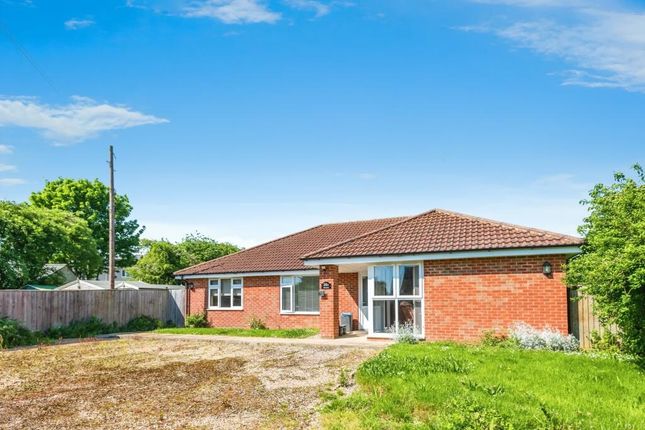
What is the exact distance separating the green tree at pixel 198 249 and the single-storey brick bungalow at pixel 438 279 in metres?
20.0

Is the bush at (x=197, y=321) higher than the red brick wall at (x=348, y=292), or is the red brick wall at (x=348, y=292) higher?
the red brick wall at (x=348, y=292)

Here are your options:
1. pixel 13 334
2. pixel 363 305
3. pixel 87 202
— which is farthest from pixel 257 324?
pixel 87 202

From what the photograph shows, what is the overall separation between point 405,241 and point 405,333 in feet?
9.47

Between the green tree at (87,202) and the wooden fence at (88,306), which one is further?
the green tree at (87,202)

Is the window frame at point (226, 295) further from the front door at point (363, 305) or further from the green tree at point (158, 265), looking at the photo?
the green tree at point (158, 265)

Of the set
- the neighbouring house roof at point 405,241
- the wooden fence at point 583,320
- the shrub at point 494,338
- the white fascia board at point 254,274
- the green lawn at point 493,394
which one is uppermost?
the neighbouring house roof at point 405,241

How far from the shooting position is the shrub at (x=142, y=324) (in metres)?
23.6

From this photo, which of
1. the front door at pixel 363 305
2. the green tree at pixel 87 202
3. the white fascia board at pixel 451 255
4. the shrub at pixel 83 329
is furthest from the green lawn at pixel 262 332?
the green tree at pixel 87 202

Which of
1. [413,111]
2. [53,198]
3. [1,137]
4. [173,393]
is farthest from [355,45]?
[53,198]

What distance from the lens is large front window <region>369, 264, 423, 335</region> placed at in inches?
613

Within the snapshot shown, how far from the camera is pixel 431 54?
13.8 m

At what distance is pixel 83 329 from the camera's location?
21.4 meters

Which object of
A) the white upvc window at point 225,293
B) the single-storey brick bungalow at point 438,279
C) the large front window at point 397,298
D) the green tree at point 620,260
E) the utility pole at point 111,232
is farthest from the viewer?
the utility pole at point 111,232

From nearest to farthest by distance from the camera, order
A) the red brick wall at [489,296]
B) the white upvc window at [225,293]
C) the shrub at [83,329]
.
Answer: the red brick wall at [489,296], the shrub at [83,329], the white upvc window at [225,293]
